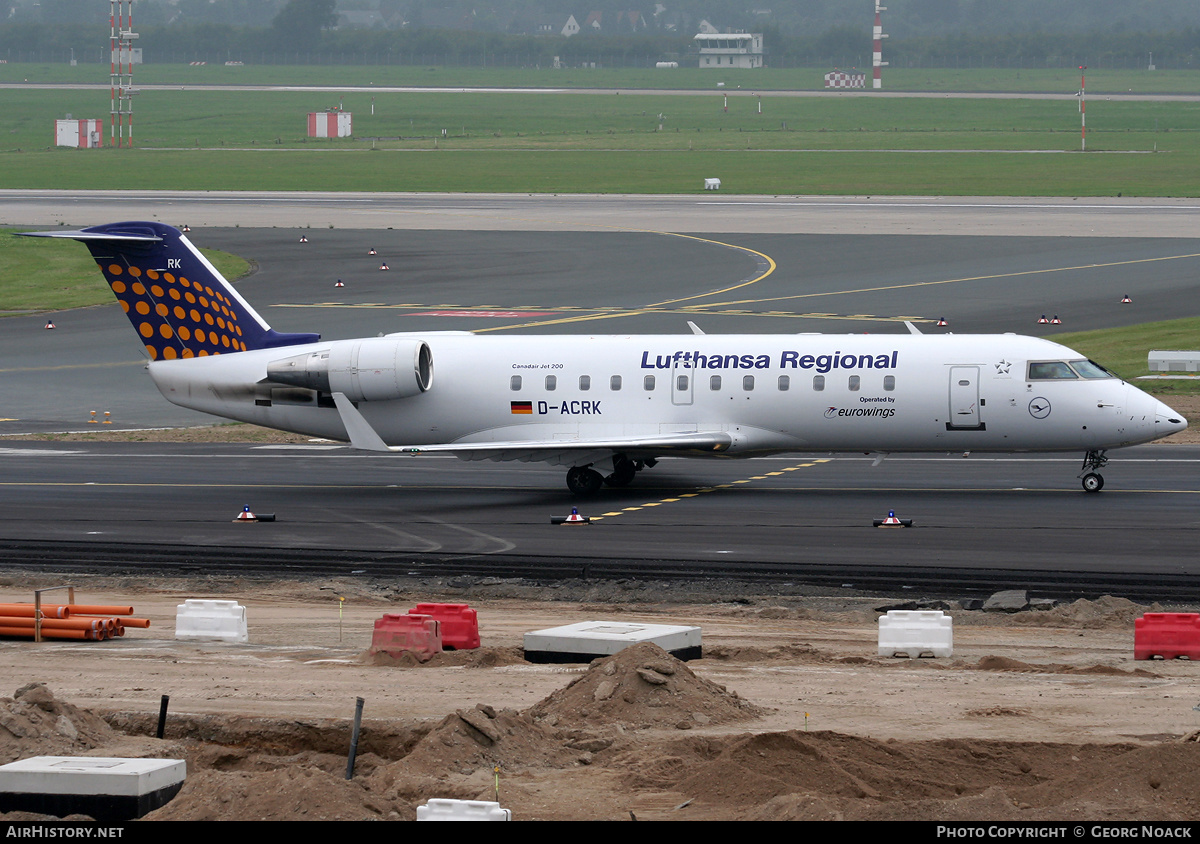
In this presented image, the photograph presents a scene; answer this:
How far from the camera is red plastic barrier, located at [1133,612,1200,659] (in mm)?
20359

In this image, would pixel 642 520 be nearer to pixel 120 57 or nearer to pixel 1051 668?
pixel 1051 668

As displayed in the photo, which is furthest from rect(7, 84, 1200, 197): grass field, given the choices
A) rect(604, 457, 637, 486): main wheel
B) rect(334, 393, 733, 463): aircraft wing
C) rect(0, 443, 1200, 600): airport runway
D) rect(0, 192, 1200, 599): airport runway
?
rect(334, 393, 733, 463): aircraft wing

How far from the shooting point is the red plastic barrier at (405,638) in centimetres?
2078

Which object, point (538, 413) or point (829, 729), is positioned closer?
point (829, 729)

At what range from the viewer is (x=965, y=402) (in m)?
33.8

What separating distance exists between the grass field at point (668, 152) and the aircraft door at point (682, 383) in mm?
71608

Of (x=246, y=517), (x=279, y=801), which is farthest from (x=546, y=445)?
(x=279, y=801)

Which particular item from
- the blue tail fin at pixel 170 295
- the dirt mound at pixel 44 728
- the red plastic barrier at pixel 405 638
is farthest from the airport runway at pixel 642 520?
the dirt mound at pixel 44 728

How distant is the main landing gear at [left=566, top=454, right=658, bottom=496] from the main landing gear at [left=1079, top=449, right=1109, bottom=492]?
1001 centimetres

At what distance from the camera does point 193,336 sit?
36312mm

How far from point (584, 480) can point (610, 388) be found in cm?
214
